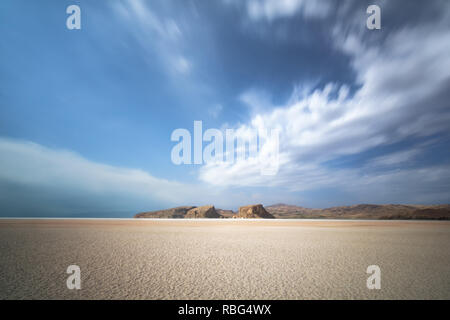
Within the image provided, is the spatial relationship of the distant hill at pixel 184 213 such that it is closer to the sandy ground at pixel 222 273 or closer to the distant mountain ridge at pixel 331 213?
the distant mountain ridge at pixel 331 213

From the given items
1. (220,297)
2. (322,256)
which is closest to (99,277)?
(220,297)

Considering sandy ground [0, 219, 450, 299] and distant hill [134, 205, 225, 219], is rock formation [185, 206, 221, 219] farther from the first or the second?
sandy ground [0, 219, 450, 299]

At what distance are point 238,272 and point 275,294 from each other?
1549mm

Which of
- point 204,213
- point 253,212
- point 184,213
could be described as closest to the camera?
point 253,212

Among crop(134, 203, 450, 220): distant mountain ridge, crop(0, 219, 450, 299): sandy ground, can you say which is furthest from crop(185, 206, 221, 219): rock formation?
crop(0, 219, 450, 299): sandy ground

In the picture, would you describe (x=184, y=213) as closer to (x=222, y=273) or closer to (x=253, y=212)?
(x=253, y=212)

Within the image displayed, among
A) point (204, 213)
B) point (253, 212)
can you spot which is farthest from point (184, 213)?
point (253, 212)

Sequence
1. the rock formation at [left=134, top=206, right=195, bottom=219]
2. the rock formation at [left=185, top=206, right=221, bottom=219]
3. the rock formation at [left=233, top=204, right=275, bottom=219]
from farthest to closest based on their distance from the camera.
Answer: the rock formation at [left=134, top=206, right=195, bottom=219]
the rock formation at [left=185, top=206, right=221, bottom=219]
the rock formation at [left=233, top=204, right=275, bottom=219]

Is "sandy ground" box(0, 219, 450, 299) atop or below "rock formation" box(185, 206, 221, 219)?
atop

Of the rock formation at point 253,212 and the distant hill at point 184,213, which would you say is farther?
the distant hill at point 184,213

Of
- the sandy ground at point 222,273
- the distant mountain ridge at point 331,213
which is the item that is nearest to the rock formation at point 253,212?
the distant mountain ridge at point 331,213

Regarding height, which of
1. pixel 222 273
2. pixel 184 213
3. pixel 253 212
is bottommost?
pixel 184 213

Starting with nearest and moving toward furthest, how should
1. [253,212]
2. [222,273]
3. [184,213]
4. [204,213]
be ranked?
[222,273] < [253,212] < [204,213] < [184,213]
